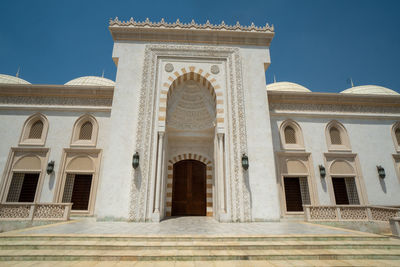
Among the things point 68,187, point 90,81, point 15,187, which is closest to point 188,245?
point 68,187

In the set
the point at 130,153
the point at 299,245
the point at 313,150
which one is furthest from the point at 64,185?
the point at 313,150

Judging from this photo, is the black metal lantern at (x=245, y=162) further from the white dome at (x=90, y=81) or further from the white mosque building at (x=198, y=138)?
the white dome at (x=90, y=81)

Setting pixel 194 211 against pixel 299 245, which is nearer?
pixel 299 245

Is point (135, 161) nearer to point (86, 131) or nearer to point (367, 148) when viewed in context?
point (86, 131)

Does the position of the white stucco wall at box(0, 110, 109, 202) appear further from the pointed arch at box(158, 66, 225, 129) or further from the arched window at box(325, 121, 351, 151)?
the arched window at box(325, 121, 351, 151)

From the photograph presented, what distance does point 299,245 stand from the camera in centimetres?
420

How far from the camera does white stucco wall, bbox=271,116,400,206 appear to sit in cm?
965

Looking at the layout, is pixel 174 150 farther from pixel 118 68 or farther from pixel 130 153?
pixel 118 68

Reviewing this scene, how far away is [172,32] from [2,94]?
29.7 ft

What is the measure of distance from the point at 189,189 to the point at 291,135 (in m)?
5.88

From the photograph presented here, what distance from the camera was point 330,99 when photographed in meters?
10.8

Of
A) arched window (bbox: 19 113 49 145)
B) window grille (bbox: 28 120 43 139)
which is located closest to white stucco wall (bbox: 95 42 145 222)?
arched window (bbox: 19 113 49 145)

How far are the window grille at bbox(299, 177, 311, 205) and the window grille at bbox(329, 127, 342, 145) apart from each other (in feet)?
8.65

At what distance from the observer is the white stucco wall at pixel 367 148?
31.7 feet
